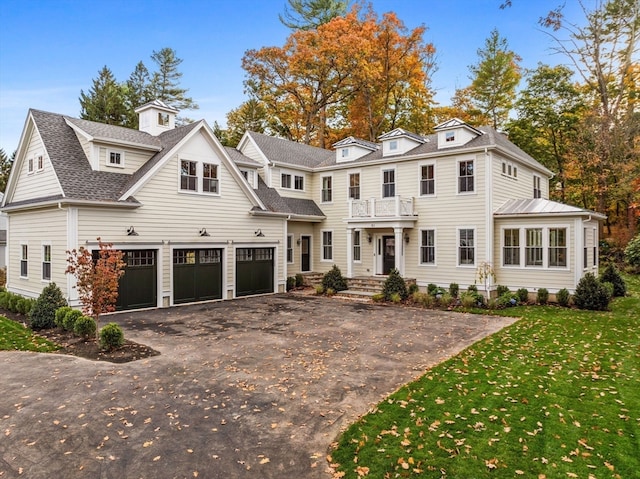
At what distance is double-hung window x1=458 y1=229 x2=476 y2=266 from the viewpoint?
1772cm

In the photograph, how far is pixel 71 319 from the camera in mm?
10922

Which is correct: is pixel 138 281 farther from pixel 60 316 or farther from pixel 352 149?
pixel 352 149

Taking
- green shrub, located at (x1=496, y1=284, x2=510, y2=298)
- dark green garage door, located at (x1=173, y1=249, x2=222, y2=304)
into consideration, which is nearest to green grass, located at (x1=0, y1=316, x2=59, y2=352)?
dark green garage door, located at (x1=173, y1=249, x2=222, y2=304)

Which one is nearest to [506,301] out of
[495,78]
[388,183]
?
[388,183]

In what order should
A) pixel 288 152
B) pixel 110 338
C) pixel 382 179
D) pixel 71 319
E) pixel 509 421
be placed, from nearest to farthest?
1. pixel 509 421
2. pixel 110 338
3. pixel 71 319
4. pixel 382 179
5. pixel 288 152

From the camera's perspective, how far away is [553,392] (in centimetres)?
668

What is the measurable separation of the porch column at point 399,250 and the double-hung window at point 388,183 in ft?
6.37

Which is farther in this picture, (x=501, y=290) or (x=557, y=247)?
(x=501, y=290)

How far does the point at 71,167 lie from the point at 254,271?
811 cm

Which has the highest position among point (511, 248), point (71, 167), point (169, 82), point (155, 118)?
point (169, 82)

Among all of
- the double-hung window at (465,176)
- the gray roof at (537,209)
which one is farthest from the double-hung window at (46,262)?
the gray roof at (537,209)

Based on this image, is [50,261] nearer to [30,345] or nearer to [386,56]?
[30,345]

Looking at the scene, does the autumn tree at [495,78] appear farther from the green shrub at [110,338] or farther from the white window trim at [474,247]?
the green shrub at [110,338]

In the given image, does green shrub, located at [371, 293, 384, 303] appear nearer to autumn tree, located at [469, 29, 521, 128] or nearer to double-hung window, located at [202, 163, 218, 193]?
double-hung window, located at [202, 163, 218, 193]
